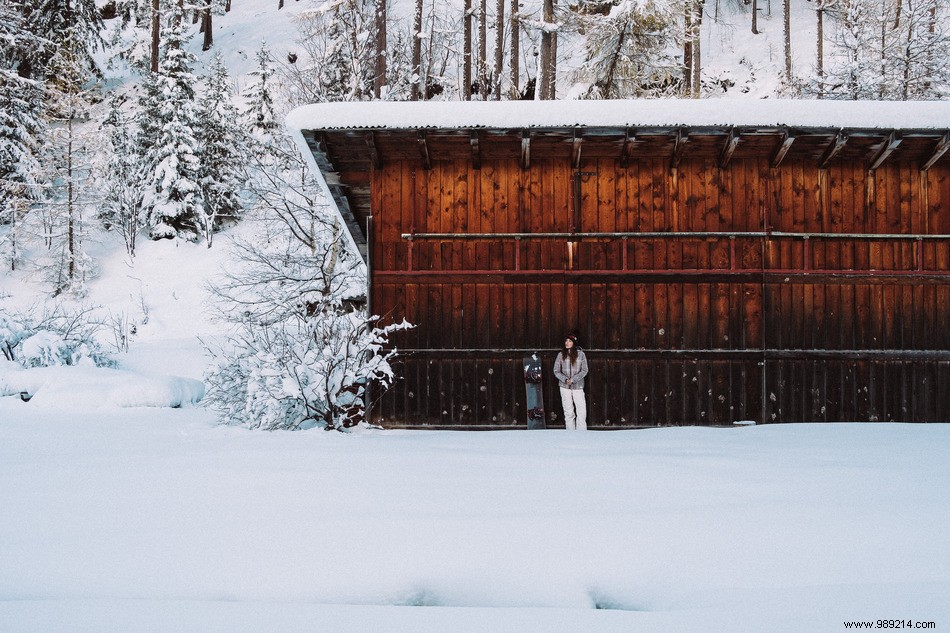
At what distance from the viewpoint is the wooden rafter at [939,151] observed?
8523 millimetres

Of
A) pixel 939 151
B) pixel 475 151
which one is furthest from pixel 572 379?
pixel 939 151

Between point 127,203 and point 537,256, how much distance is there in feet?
110

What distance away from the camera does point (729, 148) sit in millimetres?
8766

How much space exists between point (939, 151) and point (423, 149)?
7.14 m

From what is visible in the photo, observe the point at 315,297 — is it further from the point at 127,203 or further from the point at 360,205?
the point at 127,203

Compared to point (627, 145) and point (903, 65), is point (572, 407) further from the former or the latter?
point (903, 65)

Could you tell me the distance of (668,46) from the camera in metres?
19.8

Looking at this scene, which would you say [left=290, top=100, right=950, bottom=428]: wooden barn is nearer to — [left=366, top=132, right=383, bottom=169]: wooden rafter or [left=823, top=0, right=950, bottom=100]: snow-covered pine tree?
[left=366, top=132, right=383, bottom=169]: wooden rafter

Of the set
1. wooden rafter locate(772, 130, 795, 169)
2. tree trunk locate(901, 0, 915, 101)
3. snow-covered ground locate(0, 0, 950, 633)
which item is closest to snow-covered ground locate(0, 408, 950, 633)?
snow-covered ground locate(0, 0, 950, 633)

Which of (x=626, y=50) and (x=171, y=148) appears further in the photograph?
(x=171, y=148)

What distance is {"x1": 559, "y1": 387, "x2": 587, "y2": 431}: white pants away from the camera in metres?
8.96

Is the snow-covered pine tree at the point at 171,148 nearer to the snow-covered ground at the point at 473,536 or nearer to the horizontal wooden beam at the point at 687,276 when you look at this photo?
the horizontal wooden beam at the point at 687,276

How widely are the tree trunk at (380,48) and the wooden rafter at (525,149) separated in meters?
11.6

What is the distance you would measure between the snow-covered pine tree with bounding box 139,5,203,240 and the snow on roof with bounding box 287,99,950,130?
2993 centimetres
